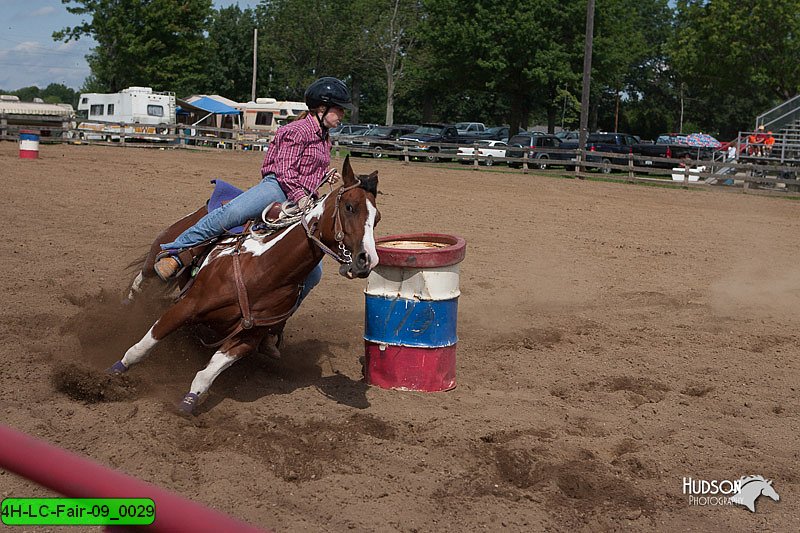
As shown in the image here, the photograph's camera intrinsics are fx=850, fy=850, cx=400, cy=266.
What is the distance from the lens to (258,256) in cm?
596

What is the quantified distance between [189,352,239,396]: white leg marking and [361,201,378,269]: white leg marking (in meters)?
1.36

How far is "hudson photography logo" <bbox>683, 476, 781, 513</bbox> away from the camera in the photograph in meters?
4.85

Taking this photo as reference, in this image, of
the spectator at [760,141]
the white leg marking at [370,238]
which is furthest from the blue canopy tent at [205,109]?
the white leg marking at [370,238]

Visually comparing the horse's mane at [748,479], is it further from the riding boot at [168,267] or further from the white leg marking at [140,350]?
the riding boot at [168,267]

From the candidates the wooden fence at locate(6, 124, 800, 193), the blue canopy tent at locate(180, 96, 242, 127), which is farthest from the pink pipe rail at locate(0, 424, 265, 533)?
the blue canopy tent at locate(180, 96, 242, 127)

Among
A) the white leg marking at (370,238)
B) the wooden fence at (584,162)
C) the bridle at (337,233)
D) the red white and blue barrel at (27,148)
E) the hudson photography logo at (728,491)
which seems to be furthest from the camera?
the wooden fence at (584,162)

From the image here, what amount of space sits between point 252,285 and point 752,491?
11.3 ft

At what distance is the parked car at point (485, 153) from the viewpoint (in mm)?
31438

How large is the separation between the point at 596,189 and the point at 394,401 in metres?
19.4

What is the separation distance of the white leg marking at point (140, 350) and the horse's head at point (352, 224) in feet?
4.88

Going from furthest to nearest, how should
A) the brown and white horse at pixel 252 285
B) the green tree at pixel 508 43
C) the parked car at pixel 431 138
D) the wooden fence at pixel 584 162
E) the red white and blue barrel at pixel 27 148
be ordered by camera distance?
1. the green tree at pixel 508 43
2. the parked car at pixel 431 138
3. the wooden fence at pixel 584 162
4. the red white and blue barrel at pixel 27 148
5. the brown and white horse at pixel 252 285

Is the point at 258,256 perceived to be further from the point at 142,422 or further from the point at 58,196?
the point at 58,196

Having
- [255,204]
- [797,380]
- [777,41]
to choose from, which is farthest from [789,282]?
[777,41]

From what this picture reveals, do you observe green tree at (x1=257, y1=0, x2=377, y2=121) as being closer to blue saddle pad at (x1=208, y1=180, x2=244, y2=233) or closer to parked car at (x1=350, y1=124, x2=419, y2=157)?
parked car at (x1=350, y1=124, x2=419, y2=157)
